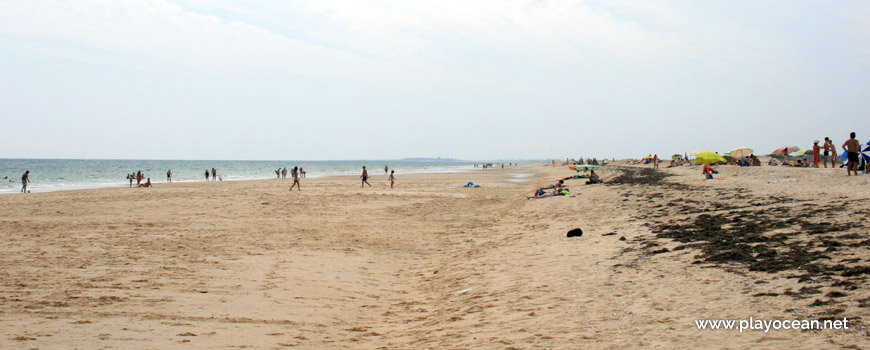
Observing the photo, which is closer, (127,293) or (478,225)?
(127,293)

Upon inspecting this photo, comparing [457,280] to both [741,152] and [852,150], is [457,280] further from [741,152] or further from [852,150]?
[741,152]

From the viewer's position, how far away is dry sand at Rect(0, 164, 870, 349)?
17.9 feet

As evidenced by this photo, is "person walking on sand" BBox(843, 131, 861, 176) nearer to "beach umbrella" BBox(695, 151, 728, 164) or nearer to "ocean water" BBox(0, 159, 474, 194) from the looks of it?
"beach umbrella" BBox(695, 151, 728, 164)

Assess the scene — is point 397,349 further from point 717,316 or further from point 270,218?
point 270,218

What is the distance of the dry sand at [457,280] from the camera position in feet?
17.9

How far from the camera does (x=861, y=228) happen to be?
8.04 metres

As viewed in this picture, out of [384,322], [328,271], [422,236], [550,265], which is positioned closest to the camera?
[384,322]

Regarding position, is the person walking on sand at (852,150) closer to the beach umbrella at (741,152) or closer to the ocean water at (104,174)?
the beach umbrella at (741,152)

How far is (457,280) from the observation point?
893 cm

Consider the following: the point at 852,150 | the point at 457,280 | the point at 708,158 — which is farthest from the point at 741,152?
the point at 457,280

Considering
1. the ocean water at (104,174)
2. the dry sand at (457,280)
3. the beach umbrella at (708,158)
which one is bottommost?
the dry sand at (457,280)

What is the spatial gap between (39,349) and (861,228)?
11133 millimetres

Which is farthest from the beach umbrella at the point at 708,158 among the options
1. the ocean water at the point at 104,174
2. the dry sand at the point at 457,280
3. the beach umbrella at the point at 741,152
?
the ocean water at the point at 104,174

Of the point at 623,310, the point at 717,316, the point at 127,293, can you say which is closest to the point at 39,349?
the point at 127,293
